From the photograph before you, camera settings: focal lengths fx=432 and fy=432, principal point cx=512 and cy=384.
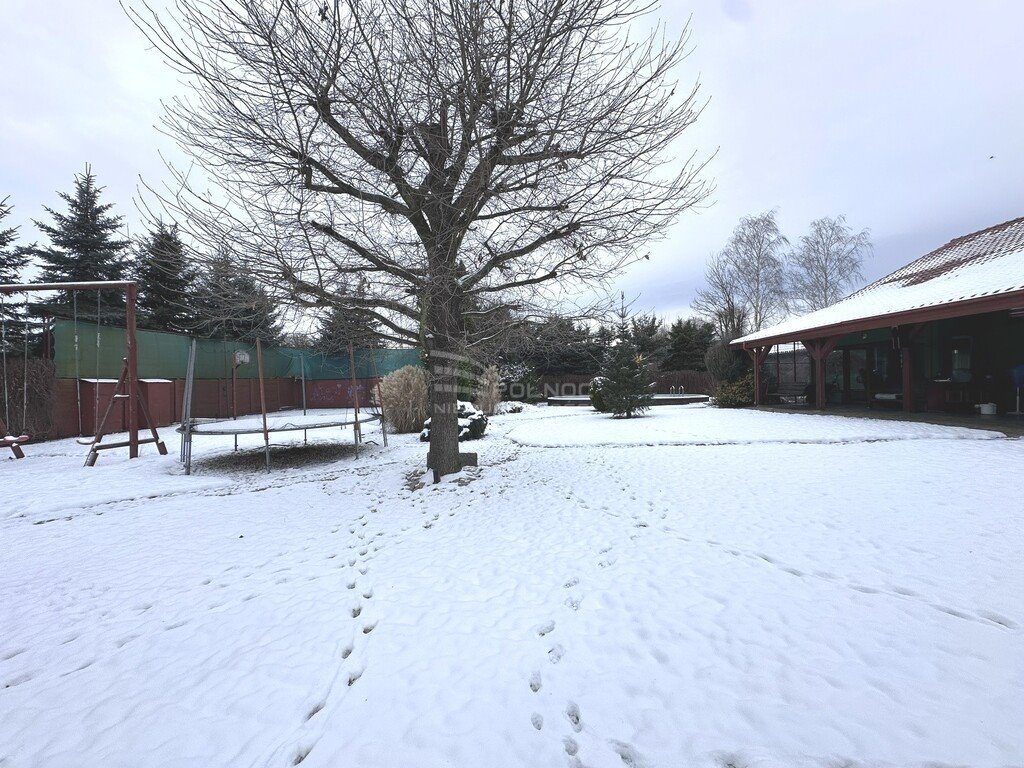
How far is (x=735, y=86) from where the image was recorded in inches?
253

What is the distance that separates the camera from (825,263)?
23.5m

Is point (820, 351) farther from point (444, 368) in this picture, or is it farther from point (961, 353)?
point (444, 368)

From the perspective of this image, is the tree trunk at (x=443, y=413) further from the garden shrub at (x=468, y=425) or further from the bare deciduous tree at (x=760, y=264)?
the bare deciduous tree at (x=760, y=264)

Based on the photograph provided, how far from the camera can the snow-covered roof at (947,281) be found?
855 cm

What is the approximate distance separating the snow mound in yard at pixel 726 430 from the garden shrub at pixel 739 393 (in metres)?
1.80

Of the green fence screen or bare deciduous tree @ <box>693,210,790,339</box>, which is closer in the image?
the green fence screen

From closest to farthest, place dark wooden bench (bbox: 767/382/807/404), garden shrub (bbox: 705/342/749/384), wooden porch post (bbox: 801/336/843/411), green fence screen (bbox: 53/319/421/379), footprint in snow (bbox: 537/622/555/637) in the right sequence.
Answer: footprint in snow (bbox: 537/622/555/637)
green fence screen (bbox: 53/319/421/379)
wooden porch post (bbox: 801/336/843/411)
dark wooden bench (bbox: 767/382/807/404)
garden shrub (bbox: 705/342/749/384)

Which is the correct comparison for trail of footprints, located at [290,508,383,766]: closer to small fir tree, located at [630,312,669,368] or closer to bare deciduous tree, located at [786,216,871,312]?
small fir tree, located at [630,312,669,368]

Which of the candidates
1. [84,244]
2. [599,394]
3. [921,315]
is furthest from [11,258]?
[921,315]

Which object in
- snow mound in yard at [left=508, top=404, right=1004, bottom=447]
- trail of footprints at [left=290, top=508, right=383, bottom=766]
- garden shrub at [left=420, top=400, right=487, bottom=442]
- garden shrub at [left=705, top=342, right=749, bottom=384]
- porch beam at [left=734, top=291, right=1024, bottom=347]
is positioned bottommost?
trail of footprints at [left=290, top=508, right=383, bottom=766]

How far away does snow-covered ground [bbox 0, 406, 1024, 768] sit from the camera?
169cm

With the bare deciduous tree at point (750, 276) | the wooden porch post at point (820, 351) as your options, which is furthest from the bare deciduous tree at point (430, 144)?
the bare deciduous tree at point (750, 276)

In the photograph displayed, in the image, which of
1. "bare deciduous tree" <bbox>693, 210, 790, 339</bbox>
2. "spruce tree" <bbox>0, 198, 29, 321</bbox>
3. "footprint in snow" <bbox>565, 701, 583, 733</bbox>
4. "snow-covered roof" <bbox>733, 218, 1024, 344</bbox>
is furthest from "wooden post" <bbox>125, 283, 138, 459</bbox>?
"bare deciduous tree" <bbox>693, 210, 790, 339</bbox>

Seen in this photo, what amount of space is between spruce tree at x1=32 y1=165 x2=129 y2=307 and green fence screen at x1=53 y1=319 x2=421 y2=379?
19.0 feet
